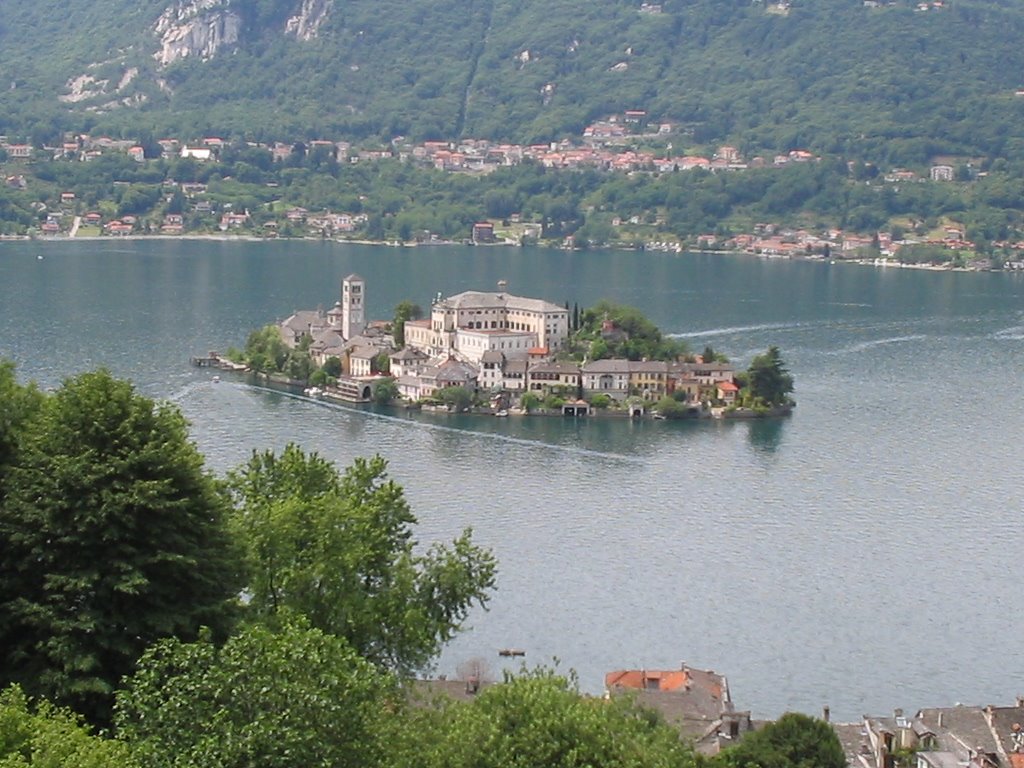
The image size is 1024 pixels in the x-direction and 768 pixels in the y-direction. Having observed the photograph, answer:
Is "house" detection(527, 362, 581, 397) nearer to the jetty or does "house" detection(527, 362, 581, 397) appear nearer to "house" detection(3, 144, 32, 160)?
the jetty

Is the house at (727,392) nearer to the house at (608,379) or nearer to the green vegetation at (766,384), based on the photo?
the green vegetation at (766,384)

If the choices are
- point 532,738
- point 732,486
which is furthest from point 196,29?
point 532,738

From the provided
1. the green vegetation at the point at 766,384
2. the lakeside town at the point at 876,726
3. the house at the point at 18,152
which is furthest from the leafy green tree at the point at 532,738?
the house at the point at 18,152

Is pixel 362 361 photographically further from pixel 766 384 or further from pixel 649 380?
pixel 766 384

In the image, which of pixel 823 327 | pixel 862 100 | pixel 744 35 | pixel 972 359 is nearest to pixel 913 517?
pixel 972 359

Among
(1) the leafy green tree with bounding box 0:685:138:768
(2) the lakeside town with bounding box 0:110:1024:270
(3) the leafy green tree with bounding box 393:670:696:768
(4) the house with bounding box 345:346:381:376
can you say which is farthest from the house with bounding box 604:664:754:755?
(2) the lakeside town with bounding box 0:110:1024:270

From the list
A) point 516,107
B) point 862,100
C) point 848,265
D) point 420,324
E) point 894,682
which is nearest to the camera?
point 894,682

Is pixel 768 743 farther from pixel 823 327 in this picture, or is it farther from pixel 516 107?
pixel 516 107
